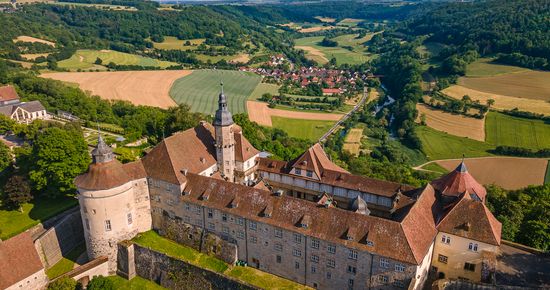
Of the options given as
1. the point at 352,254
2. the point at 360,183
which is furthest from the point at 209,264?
the point at 360,183

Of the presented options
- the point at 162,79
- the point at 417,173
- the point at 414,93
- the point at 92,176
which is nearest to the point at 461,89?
the point at 414,93

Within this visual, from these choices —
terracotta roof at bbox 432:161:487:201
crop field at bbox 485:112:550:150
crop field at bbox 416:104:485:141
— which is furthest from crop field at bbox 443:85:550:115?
terracotta roof at bbox 432:161:487:201

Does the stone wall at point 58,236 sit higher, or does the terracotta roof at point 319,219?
the terracotta roof at point 319,219

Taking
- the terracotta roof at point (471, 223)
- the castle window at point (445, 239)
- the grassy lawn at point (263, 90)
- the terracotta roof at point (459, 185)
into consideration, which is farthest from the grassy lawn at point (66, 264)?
the grassy lawn at point (263, 90)

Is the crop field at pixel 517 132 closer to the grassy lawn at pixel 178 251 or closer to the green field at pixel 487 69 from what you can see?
the green field at pixel 487 69

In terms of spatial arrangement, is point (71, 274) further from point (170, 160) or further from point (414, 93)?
point (414, 93)

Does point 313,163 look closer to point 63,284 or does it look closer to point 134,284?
point 134,284
